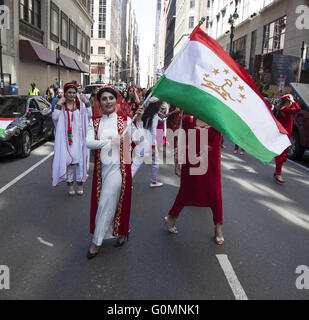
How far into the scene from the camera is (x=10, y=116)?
924 cm

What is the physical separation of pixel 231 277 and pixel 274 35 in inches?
1087

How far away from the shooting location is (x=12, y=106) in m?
9.67

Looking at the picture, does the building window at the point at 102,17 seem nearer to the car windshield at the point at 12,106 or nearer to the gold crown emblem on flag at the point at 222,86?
the car windshield at the point at 12,106

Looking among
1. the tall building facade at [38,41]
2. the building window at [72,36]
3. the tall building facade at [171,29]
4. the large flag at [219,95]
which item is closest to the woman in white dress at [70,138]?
the large flag at [219,95]

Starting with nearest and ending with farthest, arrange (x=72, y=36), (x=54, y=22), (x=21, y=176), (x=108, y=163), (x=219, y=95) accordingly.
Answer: (x=219, y=95) < (x=108, y=163) < (x=21, y=176) < (x=54, y=22) < (x=72, y=36)

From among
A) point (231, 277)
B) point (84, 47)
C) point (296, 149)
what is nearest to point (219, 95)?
point (231, 277)

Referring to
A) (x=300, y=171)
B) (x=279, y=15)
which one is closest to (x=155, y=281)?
(x=300, y=171)

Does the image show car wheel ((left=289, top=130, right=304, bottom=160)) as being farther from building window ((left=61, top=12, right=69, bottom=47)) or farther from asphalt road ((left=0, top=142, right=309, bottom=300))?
building window ((left=61, top=12, right=69, bottom=47))

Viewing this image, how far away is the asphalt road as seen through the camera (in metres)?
3.24

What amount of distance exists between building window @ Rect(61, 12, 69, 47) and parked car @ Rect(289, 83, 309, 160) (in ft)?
91.9

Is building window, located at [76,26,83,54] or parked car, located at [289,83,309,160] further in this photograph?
building window, located at [76,26,83,54]

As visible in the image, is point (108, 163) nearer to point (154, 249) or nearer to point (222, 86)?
point (154, 249)

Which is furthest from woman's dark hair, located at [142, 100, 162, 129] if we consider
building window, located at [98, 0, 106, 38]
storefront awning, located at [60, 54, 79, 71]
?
building window, located at [98, 0, 106, 38]

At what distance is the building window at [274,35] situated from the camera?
83.9 feet
